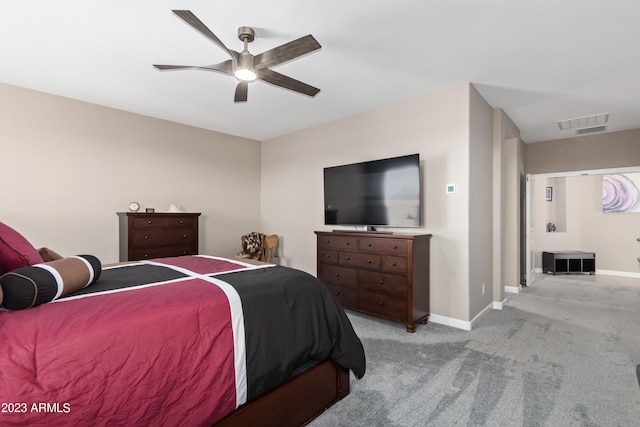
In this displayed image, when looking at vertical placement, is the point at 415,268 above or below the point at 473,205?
below

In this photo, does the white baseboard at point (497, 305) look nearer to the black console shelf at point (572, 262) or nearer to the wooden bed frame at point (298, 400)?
the wooden bed frame at point (298, 400)

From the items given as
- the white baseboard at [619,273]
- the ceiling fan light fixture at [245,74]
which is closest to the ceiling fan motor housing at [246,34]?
the ceiling fan light fixture at [245,74]

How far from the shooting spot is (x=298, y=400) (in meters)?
1.66

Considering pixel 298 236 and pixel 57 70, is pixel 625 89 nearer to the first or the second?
pixel 298 236

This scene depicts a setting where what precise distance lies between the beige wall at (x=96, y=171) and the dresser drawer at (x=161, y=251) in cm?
52

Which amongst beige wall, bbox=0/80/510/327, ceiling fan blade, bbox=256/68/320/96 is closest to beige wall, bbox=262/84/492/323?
beige wall, bbox=0/80/510/327

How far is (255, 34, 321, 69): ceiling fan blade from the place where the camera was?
1.94 m

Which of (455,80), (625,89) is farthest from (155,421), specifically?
(625,89)

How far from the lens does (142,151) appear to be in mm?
4145

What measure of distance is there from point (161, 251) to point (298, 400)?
2903mm

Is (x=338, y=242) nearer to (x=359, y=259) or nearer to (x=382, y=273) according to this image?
(x=359, y=259)

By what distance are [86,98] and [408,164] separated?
12.3 feet

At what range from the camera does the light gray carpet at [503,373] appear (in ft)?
5.97

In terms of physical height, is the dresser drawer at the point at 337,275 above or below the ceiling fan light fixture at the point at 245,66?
below
